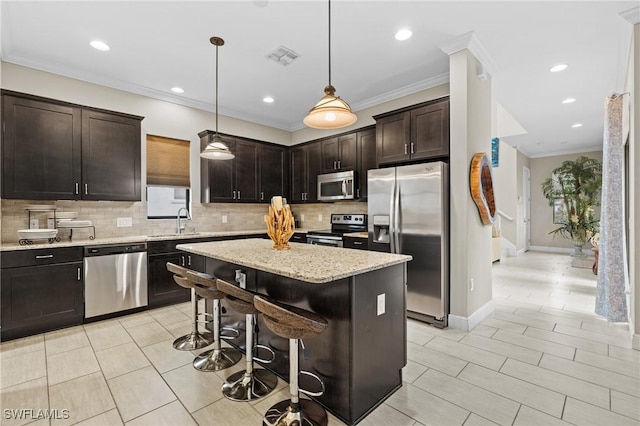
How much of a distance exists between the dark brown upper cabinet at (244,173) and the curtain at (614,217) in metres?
4.64

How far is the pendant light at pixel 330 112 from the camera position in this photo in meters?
2.18

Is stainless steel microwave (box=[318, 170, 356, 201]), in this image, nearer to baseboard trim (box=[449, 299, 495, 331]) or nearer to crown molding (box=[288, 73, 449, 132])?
crown molding (box=[288, 73, 449, 132])

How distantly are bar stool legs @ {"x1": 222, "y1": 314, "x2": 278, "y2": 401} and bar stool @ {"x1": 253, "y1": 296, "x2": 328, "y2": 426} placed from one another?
0.23 m

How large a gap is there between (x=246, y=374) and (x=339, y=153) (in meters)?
3.68

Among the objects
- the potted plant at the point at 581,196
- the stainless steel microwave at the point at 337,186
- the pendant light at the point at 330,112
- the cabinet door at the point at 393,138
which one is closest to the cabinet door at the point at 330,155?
the stainless steel microwave at the point at 337,186

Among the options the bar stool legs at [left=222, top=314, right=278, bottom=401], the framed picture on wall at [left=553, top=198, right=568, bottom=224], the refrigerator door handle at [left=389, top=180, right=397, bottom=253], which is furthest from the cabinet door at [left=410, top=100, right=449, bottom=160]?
the framed picture on wall at [left=553, top=198, right=568, bottom=224]

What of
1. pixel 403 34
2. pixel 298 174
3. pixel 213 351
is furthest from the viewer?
pixel 298 174

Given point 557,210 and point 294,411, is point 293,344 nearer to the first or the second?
point 294,411

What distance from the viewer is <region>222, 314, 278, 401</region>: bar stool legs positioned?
2059mm

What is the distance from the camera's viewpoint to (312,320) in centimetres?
159

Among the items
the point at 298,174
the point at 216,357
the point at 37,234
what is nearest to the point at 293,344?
the point at 216,357

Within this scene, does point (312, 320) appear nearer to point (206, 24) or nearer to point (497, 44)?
point (206, 24)

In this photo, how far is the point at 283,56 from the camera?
11.2ft

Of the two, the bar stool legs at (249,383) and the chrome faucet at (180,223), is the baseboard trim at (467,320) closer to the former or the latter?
the bar stool legs at (249,383)
